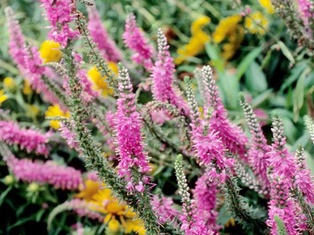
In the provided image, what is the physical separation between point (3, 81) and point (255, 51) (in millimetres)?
1770

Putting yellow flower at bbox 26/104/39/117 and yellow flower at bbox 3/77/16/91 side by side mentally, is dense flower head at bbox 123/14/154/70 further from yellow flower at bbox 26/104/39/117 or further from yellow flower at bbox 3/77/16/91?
yellow flower at bbox 3/77/16/91

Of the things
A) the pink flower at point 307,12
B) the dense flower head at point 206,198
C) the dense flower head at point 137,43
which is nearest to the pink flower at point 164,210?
the dense flower head at point 206,198

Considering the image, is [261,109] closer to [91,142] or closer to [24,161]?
[24,161]

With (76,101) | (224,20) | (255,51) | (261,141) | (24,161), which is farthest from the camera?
(224,20)

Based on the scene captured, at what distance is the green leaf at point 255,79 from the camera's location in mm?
3701

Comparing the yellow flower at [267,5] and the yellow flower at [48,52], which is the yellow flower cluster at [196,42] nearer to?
the yellow flower at [267,5]

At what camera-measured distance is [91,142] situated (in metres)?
1.95

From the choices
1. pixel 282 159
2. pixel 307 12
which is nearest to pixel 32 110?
pixel 307 12

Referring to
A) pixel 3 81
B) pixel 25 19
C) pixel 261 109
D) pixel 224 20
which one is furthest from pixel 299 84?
pixel 25 19

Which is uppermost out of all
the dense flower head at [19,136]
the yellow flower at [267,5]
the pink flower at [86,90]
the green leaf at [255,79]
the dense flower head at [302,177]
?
the dense flower head at [302,177]

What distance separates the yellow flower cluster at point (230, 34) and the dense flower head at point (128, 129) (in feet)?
7.44

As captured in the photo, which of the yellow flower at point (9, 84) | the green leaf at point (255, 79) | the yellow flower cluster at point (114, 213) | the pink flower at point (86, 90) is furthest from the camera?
the yellow flower at point (9, 84)

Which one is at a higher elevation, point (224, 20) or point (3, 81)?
point (224, 20)

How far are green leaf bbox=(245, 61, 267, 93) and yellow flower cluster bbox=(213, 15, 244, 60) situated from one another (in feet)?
1.09
